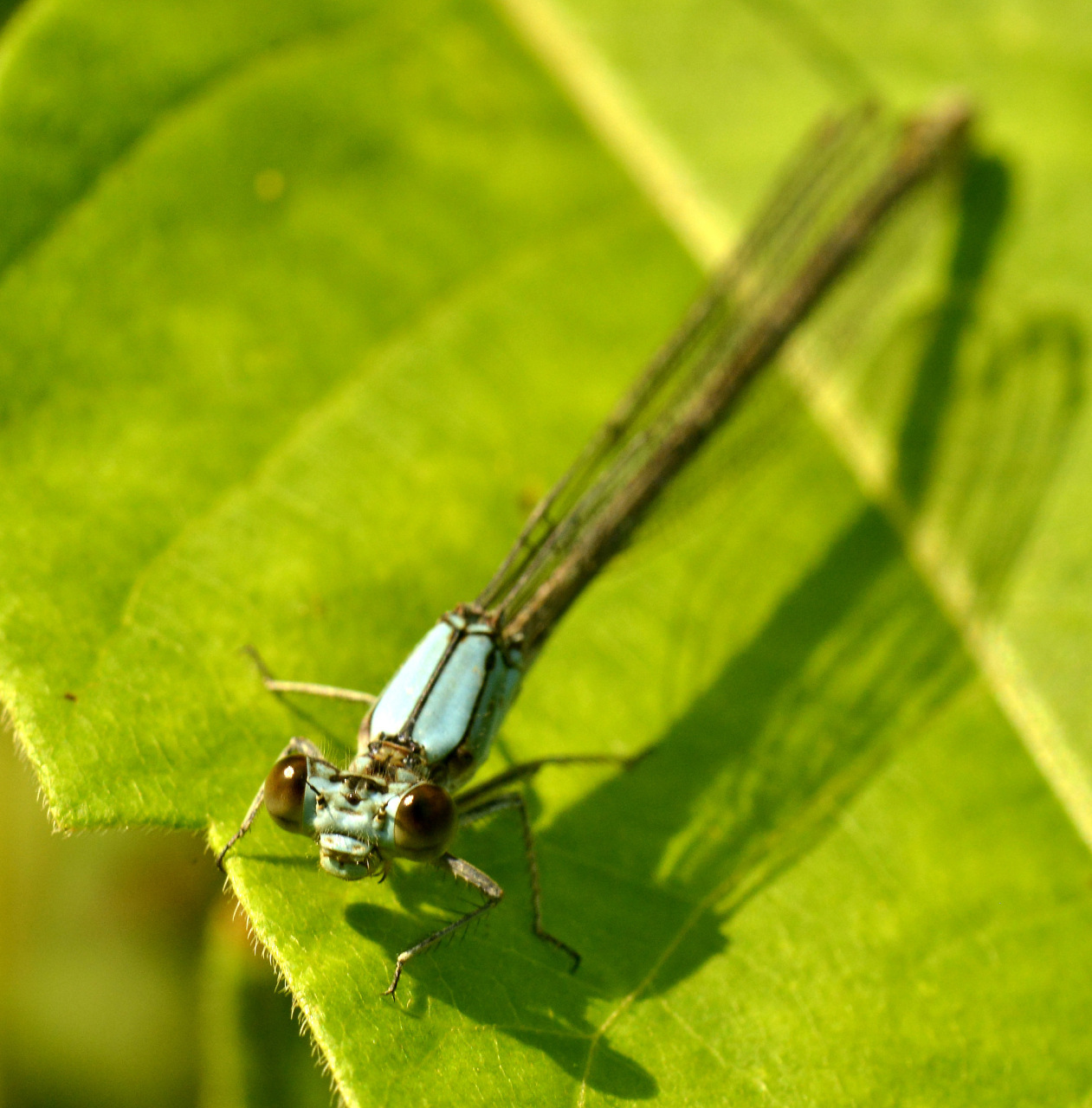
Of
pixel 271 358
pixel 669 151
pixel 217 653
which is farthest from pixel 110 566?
pixel 669 151

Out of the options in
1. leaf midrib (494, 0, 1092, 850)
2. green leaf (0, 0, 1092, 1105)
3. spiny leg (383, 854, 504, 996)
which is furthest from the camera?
leaf midrib (494, 0, 1092, 850)

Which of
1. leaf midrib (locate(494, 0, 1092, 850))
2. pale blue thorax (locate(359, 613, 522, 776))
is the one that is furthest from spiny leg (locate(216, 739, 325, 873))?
leaf midrib (locate(494, 0, 1092, 850))

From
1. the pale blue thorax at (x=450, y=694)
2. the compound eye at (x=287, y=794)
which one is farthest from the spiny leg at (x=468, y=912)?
the compound eye at (x=287, y=794)

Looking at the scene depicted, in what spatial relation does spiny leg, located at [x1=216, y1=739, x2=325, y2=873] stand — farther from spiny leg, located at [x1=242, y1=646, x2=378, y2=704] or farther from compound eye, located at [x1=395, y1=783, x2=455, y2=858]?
compound eye, located at [x1=395, y1=783, x2=455, y2=858]

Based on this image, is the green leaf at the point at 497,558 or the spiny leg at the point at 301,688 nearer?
the green leaf at the point at 497,558

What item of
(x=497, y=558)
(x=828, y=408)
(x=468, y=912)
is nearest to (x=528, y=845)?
(x=468, y=912)

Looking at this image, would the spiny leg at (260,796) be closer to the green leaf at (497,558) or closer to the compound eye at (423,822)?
the green leaf at (497,558)
